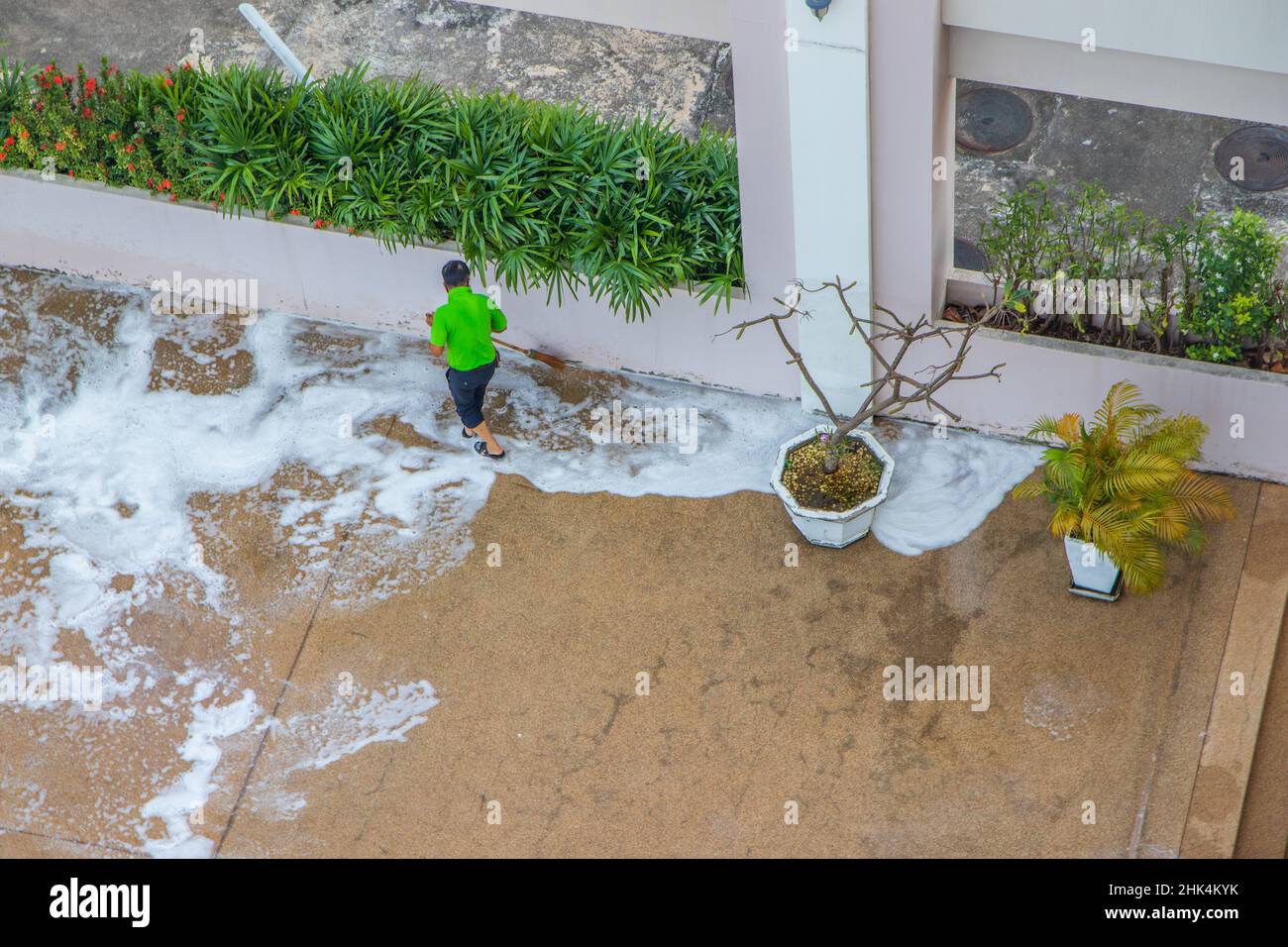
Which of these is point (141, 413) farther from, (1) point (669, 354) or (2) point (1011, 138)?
(2) point (1011, 138)

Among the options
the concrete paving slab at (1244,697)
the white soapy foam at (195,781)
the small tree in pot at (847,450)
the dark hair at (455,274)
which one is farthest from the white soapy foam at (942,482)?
the white soapy foam at (195,781)

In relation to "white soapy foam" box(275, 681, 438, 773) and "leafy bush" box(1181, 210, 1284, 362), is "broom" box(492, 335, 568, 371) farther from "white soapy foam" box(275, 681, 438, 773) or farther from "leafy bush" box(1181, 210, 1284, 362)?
"leafy bush" box(1181, 210, 1284, 362)

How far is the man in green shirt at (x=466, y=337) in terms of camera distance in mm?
8453

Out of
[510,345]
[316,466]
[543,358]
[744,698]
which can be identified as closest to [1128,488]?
[744,698]

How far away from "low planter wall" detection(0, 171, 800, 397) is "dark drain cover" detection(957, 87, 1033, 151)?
2926mm

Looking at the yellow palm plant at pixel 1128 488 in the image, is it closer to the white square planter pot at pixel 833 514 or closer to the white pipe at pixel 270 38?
the white square planter pot at pixel 833 514

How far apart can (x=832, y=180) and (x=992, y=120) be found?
3.78 meters

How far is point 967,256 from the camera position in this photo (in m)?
10.3

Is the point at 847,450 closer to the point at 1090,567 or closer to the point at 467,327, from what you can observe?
the point at 1090,567

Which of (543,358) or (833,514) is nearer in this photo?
(833,514)

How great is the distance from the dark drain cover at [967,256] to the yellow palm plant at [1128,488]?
7.47ft

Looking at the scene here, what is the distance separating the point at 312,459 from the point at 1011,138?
540cm

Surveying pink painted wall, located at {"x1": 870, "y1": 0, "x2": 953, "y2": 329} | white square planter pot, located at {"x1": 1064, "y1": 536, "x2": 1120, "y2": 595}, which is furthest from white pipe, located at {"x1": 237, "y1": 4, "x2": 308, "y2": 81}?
white square planter pot, located at {"x1": 1064, "y1": 536, "x2": 1120, "y2": 595}

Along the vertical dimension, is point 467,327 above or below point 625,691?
above
